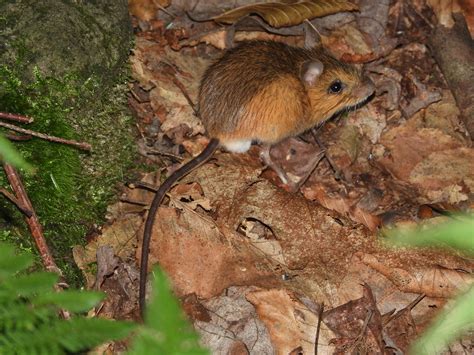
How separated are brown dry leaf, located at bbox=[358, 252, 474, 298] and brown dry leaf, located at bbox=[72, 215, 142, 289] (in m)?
1.81

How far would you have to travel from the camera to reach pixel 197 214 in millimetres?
4504

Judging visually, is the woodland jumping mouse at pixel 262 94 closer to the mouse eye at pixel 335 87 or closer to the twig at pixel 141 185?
the mouse eye at pixel 335 87

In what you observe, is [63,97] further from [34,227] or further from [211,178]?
[211,178]

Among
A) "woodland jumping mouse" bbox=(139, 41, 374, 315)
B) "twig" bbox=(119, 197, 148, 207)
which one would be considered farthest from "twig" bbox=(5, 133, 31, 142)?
"woodland jumping mouse" bbox=(139, 41, 374, 315)

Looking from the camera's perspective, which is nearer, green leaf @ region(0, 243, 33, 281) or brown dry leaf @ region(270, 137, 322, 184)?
green leaf @ region(0, 243, 33, 281)

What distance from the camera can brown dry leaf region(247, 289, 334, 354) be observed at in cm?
405

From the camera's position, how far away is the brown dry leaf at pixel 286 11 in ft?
18.8

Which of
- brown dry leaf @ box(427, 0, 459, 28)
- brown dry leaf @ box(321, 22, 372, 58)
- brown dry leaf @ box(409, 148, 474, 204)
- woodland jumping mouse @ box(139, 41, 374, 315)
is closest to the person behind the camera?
woodland jumping mouse @ box(139, 41, 374, 315)

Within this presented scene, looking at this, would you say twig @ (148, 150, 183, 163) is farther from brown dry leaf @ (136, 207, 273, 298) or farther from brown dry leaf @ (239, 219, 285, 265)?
brown dry leaf @ (239, 219, 285, 265)

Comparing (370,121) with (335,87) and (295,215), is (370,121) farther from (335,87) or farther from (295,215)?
(295,215)

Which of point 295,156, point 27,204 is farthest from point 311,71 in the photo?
point 27,204

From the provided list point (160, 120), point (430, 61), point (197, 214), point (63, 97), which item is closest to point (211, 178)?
point (197, 214)

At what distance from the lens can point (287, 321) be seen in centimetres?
410

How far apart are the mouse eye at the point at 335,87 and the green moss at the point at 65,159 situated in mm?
1901
